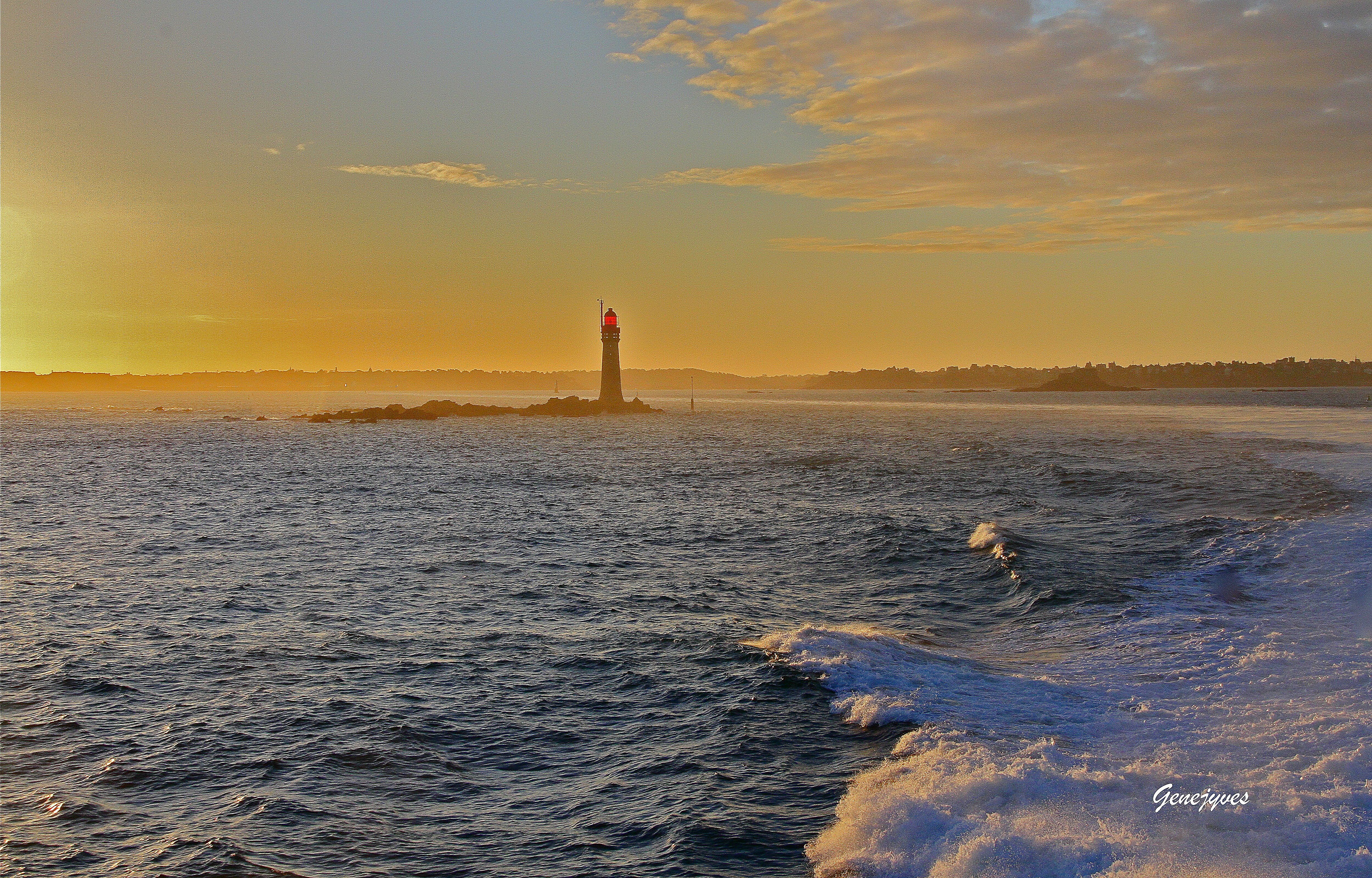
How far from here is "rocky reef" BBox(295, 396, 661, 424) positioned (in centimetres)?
11488

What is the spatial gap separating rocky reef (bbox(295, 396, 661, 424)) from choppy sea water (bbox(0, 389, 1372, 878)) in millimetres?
85576

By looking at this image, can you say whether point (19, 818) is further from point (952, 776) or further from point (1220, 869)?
point (1220, 869)

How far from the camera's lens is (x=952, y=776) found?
8.87 meters

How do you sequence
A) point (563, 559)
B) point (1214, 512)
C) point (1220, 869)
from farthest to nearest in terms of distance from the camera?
point (1214, 512)
point (563, 559)
point (1220, 869)

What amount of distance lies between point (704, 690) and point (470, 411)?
124267mm

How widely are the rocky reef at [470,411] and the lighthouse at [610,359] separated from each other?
1.85m

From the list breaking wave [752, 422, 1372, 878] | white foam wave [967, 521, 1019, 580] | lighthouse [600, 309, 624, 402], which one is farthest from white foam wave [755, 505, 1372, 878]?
lighthouse [600, 309, 624, 402]

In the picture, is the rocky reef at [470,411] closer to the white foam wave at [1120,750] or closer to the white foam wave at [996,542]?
the white foam wave at [996,542]

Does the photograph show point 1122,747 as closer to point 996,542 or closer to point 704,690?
point 704,690

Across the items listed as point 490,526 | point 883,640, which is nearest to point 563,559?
point 490,526

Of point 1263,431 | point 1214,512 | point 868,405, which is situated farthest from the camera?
point 868,405

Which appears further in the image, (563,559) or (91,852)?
(563,559)

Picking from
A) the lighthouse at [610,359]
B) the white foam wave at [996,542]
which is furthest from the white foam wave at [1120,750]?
the lighthouse at [610,359]

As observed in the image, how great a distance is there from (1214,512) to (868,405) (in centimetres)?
15434
